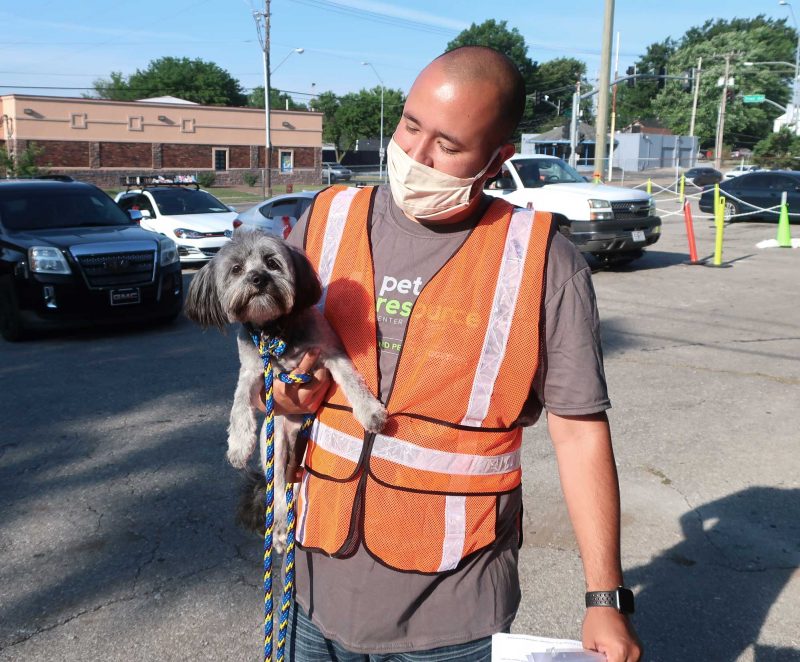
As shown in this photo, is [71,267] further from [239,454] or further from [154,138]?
[154,138]

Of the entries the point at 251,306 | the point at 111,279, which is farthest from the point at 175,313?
the point at 251,306

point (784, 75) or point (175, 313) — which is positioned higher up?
point (784, 75)

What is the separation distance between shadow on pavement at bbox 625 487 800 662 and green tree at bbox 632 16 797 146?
8798 cm

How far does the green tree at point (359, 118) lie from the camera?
3770 inches

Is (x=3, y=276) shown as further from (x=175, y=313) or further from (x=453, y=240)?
(x=453, y=240)

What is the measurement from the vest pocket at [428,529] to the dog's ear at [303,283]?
670 mm

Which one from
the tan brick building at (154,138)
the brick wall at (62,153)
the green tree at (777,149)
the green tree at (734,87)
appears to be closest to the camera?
the brick wall at (62,153)

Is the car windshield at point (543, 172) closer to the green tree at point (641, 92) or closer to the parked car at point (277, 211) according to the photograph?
the parked car at point (277, 211)

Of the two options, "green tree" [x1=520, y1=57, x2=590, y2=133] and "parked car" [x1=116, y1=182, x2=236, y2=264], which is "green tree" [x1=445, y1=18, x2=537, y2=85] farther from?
"parked car" [x1=116, y1=182, x2=236, y2=264]

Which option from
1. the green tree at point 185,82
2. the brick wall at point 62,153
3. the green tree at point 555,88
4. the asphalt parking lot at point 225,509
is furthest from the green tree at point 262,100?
the asphalt parking lot at point 225,509

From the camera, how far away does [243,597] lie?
3.84 meters

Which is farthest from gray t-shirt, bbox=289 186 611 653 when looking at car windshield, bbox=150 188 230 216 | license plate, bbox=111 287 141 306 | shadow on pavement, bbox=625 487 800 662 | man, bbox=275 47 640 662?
car windshield, bbox=150 188 230 216

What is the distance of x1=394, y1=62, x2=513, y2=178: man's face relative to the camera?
177 cm

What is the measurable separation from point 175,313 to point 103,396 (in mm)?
3223
